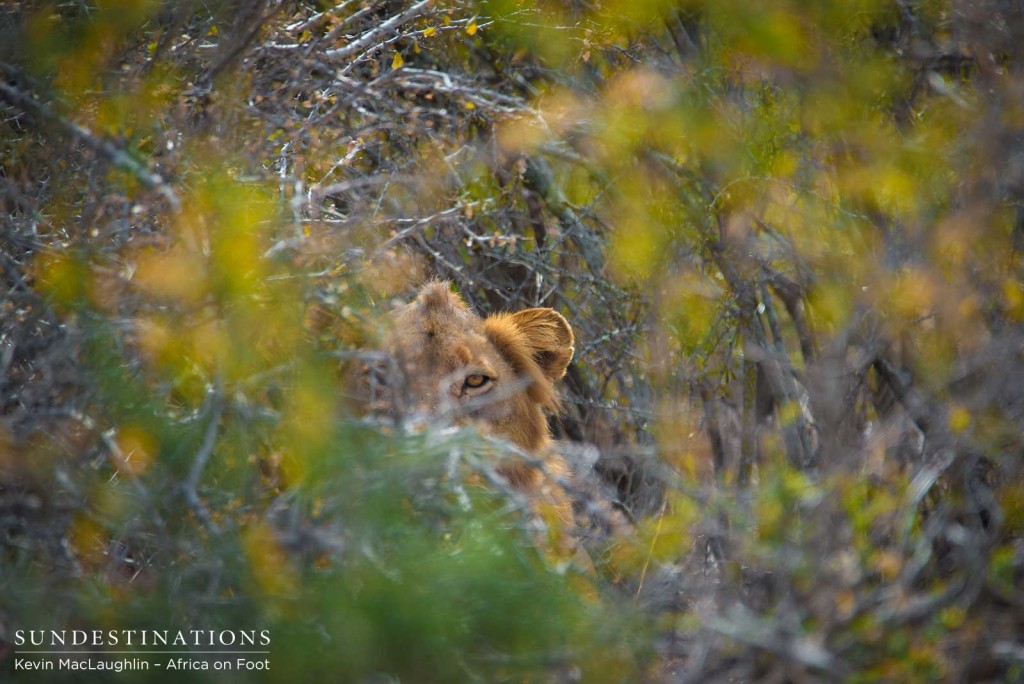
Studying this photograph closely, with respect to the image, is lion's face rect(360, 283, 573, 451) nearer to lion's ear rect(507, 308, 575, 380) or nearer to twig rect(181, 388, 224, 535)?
lion's ear rect(507, 308, 575, 380)

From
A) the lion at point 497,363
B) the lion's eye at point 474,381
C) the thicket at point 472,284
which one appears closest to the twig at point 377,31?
the thicket at point 472,284

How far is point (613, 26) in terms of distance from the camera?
18.6 feet

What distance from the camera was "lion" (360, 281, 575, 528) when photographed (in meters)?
4.91

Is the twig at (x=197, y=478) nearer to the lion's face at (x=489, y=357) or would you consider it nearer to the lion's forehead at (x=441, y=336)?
the lion's face at (x=489, y=357)

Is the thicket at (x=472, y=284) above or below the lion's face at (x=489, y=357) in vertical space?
above

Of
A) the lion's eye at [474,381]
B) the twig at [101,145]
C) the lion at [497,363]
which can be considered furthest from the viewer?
the lion's eye at [474,381]

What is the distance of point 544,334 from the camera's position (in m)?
5.61

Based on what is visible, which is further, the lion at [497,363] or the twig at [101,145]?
the lion at [497,363]

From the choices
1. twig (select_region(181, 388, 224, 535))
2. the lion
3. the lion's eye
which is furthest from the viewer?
the lion's eye

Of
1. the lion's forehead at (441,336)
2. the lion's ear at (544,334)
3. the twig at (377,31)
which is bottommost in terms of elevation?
the lion's ear at (544,334)

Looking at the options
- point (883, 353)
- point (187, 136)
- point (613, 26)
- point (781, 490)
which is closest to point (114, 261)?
point (187, 136)

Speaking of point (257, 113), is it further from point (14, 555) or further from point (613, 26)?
point (613, 26)

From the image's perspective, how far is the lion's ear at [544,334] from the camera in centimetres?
559

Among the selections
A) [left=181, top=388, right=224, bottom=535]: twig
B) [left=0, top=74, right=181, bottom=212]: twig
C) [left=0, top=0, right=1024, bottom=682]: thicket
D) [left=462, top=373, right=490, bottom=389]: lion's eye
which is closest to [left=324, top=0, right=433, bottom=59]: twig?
[left=0, top=0, right=1024, bottom=682]: thicket
